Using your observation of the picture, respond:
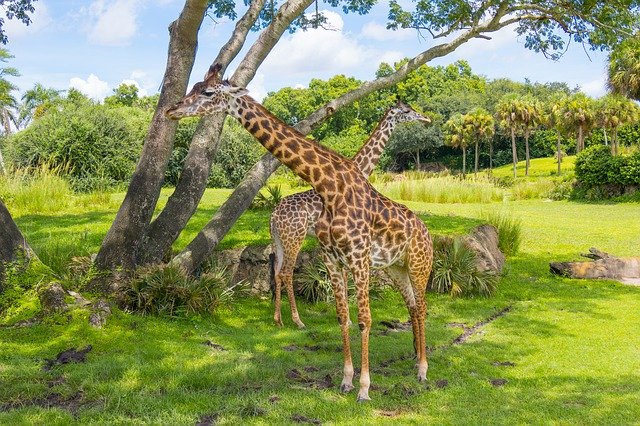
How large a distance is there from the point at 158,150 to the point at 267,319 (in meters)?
3.09

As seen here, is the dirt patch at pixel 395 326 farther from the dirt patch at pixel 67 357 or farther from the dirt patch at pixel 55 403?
the dirt patch at pixel 55 403

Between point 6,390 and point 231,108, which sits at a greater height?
point 231,108

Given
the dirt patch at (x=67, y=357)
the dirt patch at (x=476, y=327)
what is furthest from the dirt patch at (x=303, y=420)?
the dirt patch at (x=476, y=327)

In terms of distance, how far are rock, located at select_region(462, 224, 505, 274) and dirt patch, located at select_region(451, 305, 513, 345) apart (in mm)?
1410

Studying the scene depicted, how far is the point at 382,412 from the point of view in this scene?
226 inches

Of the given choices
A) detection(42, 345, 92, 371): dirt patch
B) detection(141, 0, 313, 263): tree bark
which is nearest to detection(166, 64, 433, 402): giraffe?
detection(42, 345, 92, 371): dirt patch

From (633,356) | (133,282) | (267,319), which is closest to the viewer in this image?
(633,356)

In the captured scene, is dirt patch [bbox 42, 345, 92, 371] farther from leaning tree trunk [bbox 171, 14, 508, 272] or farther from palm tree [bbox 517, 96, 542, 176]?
palm tree [bbox 517, 96, 542, 176]

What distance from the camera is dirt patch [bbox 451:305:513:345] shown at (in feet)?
28.3

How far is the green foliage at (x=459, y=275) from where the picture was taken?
1149 centimetres

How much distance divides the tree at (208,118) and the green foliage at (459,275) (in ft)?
11.5

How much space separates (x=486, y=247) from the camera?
1322 centimetres

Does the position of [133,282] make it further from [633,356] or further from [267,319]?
[633,356]

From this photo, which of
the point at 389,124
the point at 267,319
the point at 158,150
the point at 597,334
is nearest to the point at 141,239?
the point at 158,150
